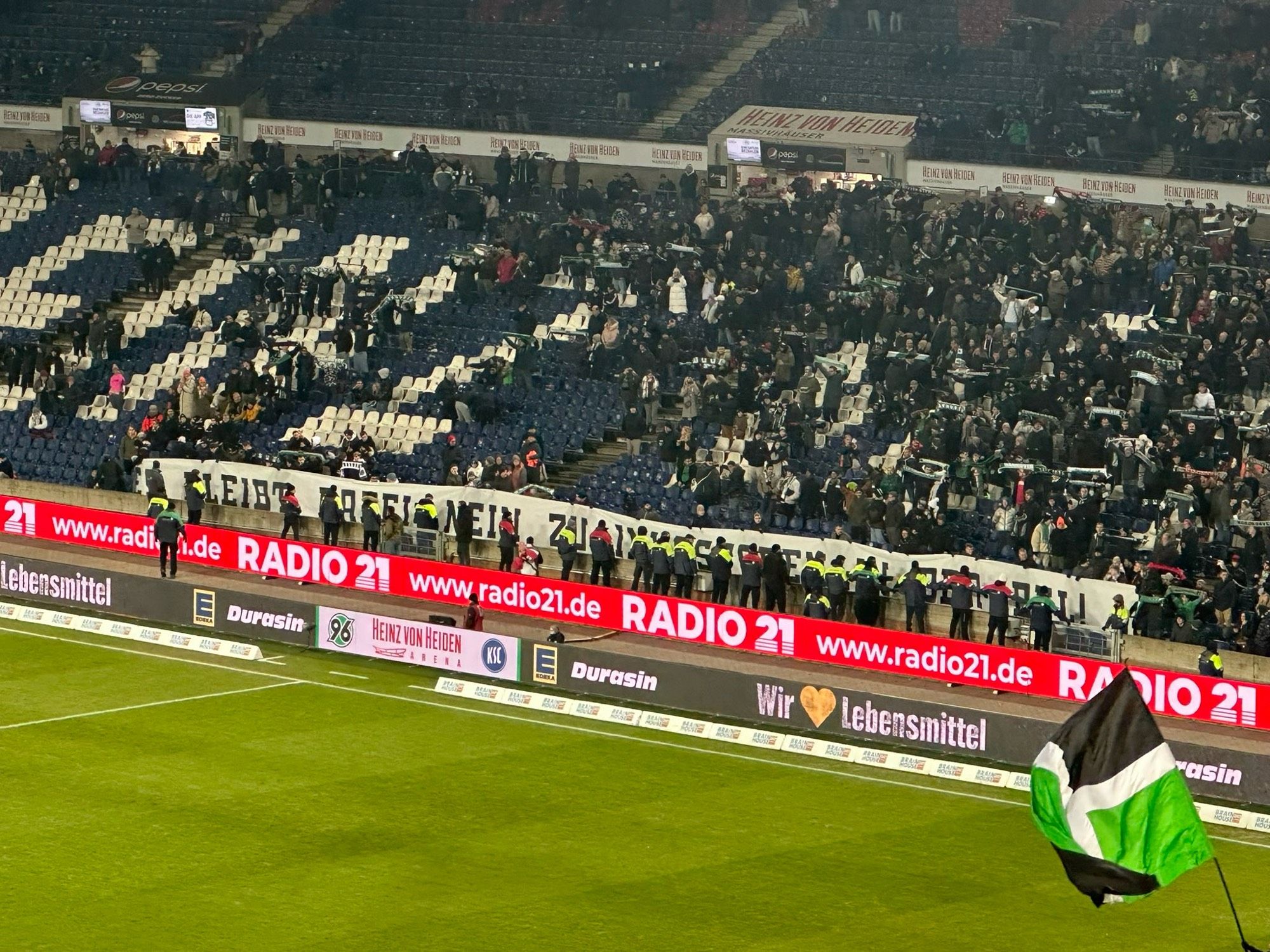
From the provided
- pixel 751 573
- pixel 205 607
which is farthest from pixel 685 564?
pixel 205 607

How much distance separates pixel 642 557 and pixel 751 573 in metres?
1.97

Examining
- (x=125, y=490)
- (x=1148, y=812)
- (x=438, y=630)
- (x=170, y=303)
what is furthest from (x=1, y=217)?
(x=1148, y=812)

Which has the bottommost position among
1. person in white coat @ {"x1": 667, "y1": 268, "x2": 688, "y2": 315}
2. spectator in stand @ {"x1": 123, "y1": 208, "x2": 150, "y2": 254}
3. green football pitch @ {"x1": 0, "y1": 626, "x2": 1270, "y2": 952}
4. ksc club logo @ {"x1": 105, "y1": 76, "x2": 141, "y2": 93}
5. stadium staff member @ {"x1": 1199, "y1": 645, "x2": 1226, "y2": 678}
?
green football pitch @ {"x1": 0, "y1": 626, "x2": 1270, "y2": 952}

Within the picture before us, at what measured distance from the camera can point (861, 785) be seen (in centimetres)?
2964

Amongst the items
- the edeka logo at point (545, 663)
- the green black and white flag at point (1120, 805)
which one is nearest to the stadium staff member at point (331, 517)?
the edeka logo at point (545, 663)

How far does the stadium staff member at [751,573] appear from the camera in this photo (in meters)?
37.7

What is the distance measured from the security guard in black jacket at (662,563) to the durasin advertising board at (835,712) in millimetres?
4542

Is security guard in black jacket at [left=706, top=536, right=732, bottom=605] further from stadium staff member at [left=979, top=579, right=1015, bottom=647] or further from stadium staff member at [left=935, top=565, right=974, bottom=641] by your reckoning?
stadium staff member at [left=979, top=579, right=1015, bottom=647]

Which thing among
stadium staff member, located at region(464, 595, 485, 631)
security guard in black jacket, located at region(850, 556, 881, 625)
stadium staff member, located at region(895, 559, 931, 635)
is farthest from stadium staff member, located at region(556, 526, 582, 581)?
stadium staff member, located at region(895, 559, 931, 635)

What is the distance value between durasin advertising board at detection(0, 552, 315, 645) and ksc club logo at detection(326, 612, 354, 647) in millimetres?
360

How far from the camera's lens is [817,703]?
3161 cm

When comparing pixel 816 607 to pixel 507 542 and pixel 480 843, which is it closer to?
pixel 507 542

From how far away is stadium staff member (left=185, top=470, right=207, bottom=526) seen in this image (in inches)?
1693

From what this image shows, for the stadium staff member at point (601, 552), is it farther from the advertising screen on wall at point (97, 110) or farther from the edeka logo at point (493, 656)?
the advertising screen on wall at point (97, 110)
